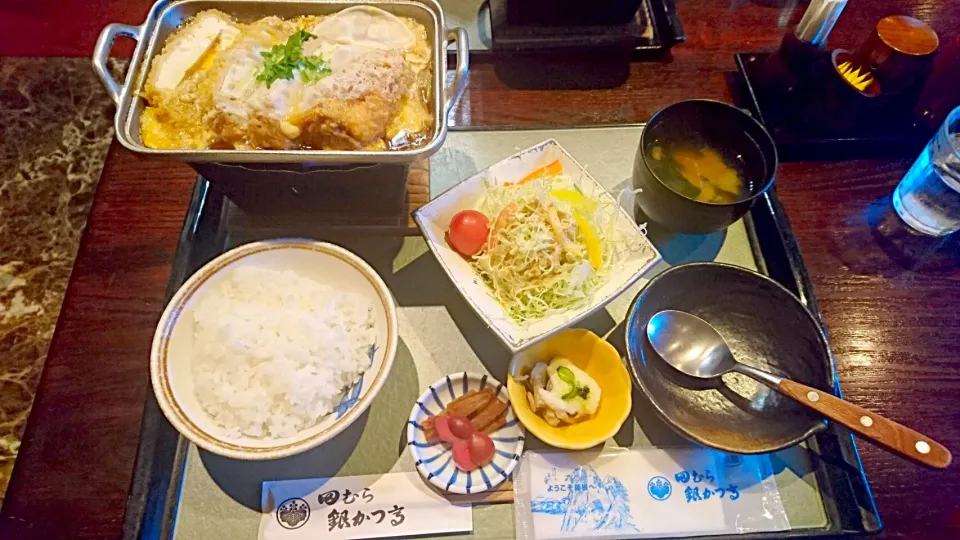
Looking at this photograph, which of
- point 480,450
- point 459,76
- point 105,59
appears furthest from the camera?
point 459,76

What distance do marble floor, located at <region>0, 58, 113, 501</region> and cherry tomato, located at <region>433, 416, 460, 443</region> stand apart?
1.46 metres

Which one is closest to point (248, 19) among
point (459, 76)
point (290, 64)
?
point (290, 64)

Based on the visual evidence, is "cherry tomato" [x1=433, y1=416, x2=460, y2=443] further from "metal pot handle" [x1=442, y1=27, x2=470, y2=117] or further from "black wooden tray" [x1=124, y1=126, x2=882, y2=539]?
"metal pot handle" [x1=442, y1=27, x2=470, y2=117]

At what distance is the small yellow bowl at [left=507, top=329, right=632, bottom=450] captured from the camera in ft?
5.47

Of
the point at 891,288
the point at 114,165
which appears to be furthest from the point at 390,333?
the point at 891,288

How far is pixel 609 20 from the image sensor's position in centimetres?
260

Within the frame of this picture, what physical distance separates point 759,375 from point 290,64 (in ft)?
5.59

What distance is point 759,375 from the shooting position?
1.70m

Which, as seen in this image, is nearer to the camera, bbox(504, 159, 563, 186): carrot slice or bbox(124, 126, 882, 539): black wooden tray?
bbox(124, 126, 882, 539): black wooden tray

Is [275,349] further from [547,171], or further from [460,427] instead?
[547,171]

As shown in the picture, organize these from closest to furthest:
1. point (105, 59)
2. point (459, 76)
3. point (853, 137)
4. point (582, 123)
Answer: point (105, 59)
point (459, 76)
point (853, 137)
point (582, 123)

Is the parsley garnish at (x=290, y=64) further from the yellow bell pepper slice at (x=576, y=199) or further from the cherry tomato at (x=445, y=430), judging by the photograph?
the cherry tomato at (x=445, y=430)

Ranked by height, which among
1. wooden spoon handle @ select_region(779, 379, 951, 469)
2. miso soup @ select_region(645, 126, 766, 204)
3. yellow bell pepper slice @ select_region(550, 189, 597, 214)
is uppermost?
miso soup @ select_region(645, 126, 766, 204)

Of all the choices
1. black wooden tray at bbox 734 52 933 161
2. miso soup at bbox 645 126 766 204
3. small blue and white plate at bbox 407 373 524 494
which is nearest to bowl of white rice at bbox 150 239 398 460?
small blue and white plate at bbox 407 373 524 494
